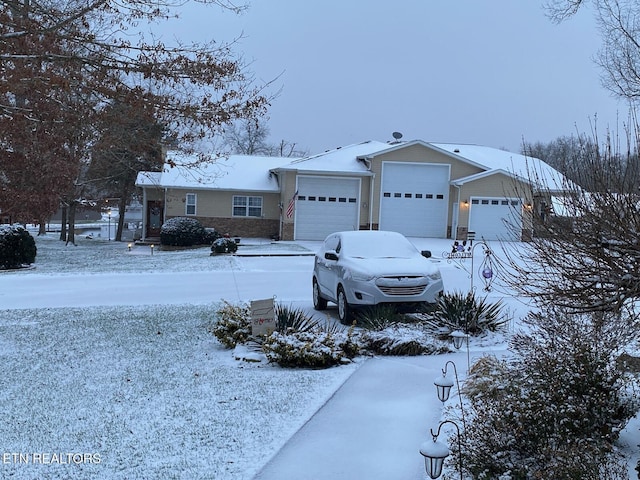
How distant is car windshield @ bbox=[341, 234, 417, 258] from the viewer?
11.0 metres

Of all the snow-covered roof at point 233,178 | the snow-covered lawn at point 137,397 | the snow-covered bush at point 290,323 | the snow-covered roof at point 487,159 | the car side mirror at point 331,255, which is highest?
the snow-covered roof at point 487,159

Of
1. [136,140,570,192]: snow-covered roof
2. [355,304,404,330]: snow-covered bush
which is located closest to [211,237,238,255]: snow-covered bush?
[136,140,570,192]: snow-covered roof

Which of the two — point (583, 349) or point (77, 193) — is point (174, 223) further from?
point (583, 349)

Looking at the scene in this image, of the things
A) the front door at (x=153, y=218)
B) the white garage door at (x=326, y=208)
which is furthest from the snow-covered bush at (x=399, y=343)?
the front door at (x=153, y=218)

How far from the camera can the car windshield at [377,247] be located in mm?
11008

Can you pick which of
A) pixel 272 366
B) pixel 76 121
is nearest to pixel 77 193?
pixel 76 121

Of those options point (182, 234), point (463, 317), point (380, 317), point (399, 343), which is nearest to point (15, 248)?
point (182, 234)

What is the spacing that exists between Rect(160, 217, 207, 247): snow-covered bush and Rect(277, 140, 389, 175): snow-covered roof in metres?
5.26

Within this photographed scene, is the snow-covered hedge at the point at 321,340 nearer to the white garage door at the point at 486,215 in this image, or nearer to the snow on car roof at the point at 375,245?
the snow on car roof at the point at 375,245

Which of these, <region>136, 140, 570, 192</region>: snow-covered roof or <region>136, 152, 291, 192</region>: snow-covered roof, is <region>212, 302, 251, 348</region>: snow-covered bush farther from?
<region>136, 152, 291, 192</region>: snow-covered roof

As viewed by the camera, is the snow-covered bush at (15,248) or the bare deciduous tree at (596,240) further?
the snow-covered bush at (15,248)

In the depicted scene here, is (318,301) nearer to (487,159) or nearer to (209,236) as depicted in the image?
(209,236)

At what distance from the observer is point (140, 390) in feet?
21.2

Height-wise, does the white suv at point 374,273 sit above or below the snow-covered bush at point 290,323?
above
